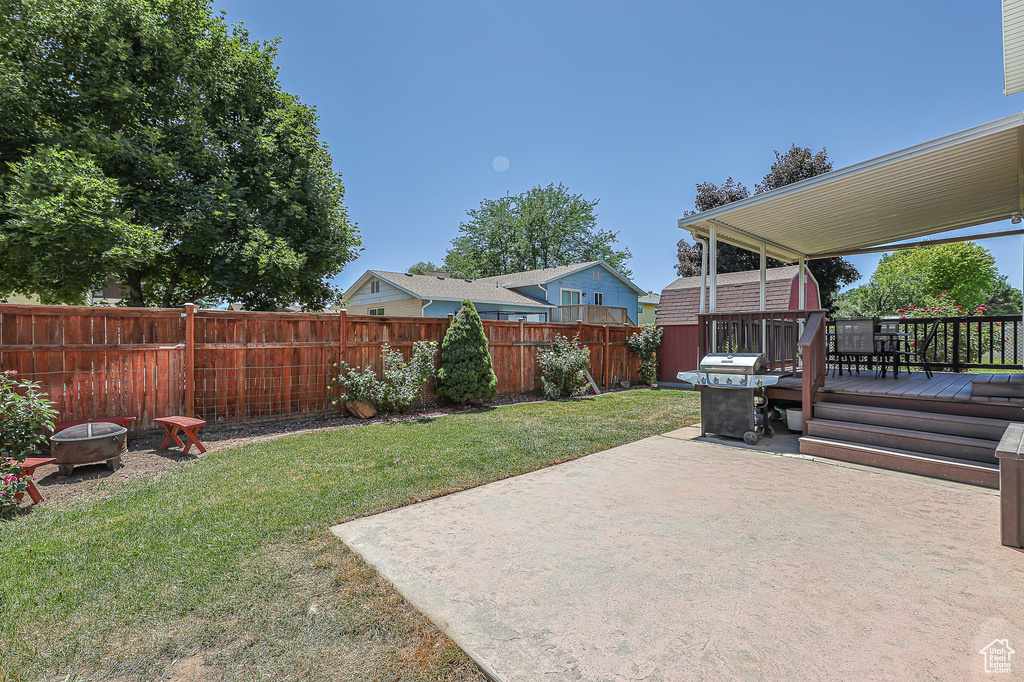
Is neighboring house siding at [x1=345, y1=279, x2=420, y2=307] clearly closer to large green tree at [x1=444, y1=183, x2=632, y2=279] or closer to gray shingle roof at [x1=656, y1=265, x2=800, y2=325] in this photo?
gray shingle roof at [x1=656, y1=265, x2=800, y2=325]

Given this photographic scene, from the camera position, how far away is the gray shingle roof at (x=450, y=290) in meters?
18.8

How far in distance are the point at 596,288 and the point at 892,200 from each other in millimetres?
18576

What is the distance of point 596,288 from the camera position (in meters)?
24.4

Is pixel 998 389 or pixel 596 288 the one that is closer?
pixel 998 389

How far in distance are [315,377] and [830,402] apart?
24.9 feet

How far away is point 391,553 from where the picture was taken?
2.81 m

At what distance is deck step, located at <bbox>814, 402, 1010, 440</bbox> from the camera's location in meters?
4.28

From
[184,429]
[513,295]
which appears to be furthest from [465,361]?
[513,295]

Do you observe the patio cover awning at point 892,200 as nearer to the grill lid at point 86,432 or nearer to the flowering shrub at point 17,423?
the grill lid at point 86,432

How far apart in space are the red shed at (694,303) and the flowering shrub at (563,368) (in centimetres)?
341

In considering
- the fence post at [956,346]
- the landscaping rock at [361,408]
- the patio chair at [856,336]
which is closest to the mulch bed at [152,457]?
the landscaping rock at [361,408]

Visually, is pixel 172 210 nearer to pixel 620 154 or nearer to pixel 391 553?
pixel 391 553

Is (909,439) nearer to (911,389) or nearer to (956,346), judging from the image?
(911,389)

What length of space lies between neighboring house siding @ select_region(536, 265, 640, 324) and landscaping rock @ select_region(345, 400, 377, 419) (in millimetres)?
16031
